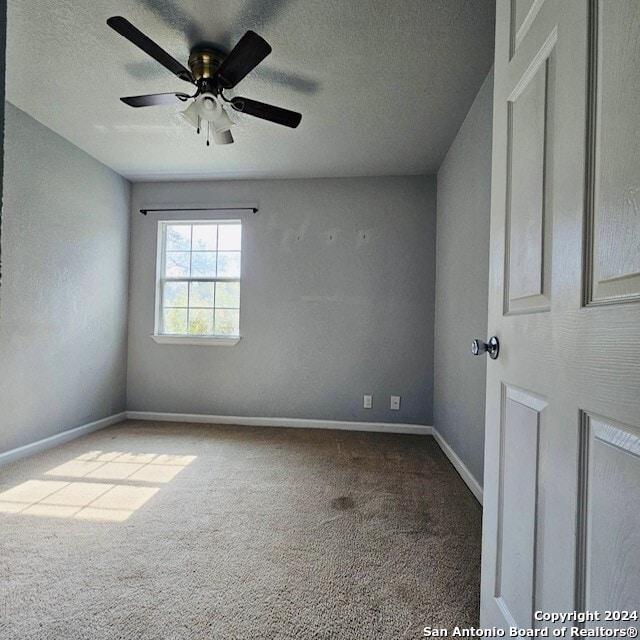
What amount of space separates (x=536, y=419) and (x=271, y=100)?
8.15 ft

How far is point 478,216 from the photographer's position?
7.67ft

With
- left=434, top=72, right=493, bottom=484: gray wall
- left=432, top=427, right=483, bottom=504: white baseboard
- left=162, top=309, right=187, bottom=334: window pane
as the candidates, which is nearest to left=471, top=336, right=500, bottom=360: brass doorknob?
left=434, top=72, right=493, bottom=484: gray wall

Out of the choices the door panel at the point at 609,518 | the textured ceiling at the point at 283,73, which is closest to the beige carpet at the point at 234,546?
the door panel at the point at 609,518

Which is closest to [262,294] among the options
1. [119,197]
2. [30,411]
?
[119,197]

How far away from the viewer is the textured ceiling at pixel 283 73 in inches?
70.9

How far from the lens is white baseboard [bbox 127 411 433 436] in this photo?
11.8 ft

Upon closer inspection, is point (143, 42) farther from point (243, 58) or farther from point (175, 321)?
point (175, 321)

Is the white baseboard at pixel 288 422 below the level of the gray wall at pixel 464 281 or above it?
below

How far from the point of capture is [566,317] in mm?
738

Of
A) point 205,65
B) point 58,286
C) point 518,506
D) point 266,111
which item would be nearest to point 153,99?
point 205,65

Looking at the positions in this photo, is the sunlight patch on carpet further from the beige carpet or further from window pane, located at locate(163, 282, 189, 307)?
window pane, located at locate(163, 282, 189, 307)

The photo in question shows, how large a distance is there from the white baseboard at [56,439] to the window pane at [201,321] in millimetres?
1137

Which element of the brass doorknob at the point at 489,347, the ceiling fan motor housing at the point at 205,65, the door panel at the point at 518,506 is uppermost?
Result: the ceiling fan motor housing at the point at 205,65

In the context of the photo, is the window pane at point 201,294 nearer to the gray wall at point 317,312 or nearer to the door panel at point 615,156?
the gray wall at point 317,312
